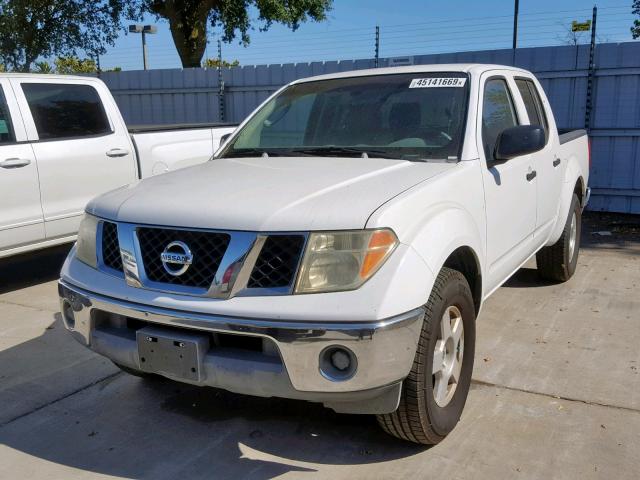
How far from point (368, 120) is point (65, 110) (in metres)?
3.52

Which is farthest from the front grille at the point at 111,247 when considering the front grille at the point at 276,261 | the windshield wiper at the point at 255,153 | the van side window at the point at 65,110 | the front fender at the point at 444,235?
the van side window at the point at 65,110

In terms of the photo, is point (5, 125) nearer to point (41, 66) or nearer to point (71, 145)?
point (71, 145)

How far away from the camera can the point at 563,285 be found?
5.93m

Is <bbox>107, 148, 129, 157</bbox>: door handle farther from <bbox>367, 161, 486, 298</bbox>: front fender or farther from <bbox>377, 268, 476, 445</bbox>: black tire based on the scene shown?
<bbox>377, 268, 476, 445</bbox>: black tire

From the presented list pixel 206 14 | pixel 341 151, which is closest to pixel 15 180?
pixel 341 151

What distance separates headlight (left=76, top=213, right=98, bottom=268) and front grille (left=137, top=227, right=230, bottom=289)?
0.39 meters

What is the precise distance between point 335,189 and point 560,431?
1.65 m

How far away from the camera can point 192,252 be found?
2.77m

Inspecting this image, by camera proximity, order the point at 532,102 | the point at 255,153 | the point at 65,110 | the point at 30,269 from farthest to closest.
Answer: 1. the point at 30,269
2. the point at 65,110
3. the point at 532,102
4. the point at 255,153

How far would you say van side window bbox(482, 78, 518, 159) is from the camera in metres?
3.90

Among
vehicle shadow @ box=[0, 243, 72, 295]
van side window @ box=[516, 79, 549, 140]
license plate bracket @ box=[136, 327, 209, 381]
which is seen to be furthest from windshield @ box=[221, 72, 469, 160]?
vehicle shadow @ box=[0, 243, 72, 295]

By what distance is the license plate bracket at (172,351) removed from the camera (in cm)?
271

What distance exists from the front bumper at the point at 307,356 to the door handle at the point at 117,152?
3.93 m

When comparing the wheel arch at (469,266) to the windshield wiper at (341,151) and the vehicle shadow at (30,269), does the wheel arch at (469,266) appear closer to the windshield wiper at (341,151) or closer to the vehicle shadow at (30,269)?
the windshield wiper at (341,151)
